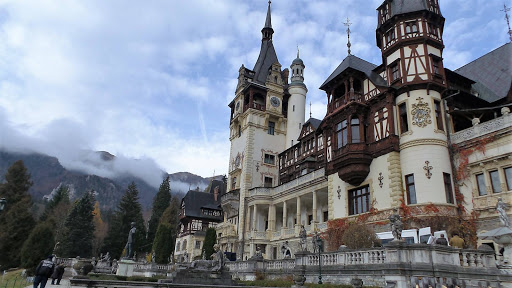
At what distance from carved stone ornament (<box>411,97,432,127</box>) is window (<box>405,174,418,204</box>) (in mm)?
3872

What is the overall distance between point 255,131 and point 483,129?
30515 mm

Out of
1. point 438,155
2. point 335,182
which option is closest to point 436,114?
point 438,155

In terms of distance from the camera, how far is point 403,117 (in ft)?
89.5

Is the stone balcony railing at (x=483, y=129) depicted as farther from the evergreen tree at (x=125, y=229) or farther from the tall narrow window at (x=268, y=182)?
the evergreen tree at (x=125, y=229)

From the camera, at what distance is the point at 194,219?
2594 inches

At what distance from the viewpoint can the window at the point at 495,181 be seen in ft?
74.2

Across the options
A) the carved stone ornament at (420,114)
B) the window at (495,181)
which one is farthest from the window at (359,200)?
the window at (495,181)

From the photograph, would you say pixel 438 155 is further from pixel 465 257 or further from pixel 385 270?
pixel 385 270

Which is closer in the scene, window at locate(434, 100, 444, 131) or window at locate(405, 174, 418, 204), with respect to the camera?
window at locate(405, 174, 418, 204)

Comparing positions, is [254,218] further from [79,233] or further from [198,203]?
[79,233]

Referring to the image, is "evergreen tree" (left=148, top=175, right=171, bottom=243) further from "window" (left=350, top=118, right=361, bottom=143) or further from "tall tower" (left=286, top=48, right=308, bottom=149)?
"window" (left=350, top=118, right=361, bottom=143)

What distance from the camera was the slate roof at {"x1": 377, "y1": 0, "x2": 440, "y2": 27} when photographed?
28312mm

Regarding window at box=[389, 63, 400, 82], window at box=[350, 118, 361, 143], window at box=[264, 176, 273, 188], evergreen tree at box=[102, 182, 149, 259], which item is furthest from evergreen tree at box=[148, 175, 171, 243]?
window at box=[389, 63, 400, 82]

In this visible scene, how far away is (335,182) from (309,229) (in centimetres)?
735
